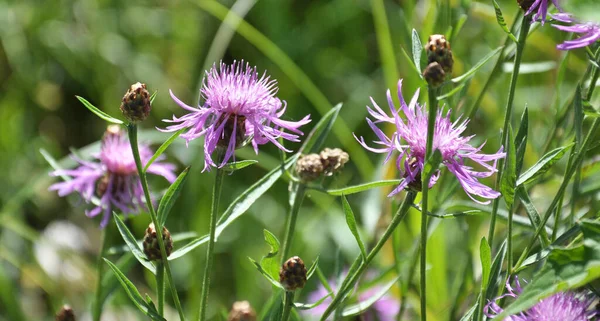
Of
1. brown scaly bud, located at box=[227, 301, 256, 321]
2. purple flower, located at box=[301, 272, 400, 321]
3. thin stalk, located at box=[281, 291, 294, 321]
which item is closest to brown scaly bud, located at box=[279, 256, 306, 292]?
thin stalk, located at box=[281, 291, 294, 321]

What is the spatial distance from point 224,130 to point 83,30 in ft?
4.77

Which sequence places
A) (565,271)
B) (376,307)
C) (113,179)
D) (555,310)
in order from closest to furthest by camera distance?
(565,271)
(555,310)
(113,179)
(376,307)

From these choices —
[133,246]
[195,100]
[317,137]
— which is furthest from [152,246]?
[195,100]

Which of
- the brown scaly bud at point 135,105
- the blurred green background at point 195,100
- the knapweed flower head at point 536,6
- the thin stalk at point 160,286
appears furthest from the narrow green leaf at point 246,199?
the blurred green background at point 195,100

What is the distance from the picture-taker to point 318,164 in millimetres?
814

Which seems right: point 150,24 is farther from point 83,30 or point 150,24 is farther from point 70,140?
point 70,140

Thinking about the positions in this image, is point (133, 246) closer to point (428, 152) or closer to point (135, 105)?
point (135, 105)

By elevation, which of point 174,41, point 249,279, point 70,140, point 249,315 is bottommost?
point 249,315

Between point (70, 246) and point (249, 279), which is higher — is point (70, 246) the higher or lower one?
the higher one

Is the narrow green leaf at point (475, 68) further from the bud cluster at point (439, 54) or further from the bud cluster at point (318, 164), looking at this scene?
the bud cluster at point (318, 164)

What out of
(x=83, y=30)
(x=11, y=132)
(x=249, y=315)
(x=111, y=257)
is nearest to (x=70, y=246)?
(x=111, y=257)

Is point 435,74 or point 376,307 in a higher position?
point 435,74

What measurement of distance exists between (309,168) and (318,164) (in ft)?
0.04

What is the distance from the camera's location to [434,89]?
0.58 m
